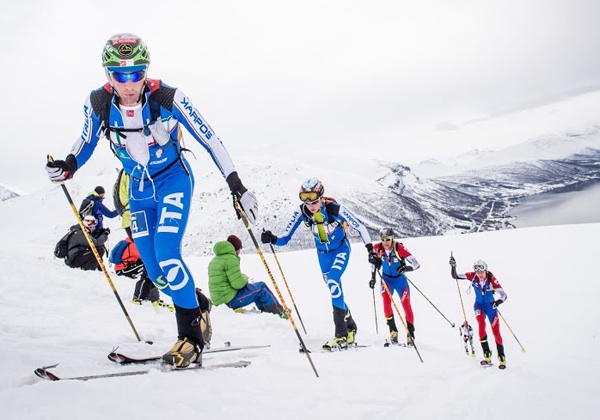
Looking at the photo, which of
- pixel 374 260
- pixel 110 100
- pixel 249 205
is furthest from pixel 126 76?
pixel 374 260

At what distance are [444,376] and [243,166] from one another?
422ft

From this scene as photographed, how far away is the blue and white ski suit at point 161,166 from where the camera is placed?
4020 mm

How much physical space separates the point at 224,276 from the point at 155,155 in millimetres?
6367

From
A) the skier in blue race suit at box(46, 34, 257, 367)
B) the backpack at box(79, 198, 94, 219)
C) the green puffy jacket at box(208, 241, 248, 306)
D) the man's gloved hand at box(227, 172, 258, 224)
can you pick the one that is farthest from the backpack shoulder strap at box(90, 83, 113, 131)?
the backpack at box(79, 198, 94, 219)

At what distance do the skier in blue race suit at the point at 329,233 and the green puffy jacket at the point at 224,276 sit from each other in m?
2.25

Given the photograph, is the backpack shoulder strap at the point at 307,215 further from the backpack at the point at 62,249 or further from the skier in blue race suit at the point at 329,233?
the backpack at the point at 62,249

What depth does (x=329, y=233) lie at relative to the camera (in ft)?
27.2

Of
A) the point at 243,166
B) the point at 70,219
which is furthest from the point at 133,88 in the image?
the point at 243,166

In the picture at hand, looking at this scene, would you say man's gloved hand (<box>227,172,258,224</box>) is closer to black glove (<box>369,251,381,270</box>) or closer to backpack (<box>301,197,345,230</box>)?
backpack (<box>301,197,345,230</box>)

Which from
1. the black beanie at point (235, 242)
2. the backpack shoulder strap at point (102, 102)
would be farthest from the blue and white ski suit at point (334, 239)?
the backpack shoulder strap at point (102, 102)

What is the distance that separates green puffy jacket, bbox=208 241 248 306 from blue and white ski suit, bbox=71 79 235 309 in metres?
5.58

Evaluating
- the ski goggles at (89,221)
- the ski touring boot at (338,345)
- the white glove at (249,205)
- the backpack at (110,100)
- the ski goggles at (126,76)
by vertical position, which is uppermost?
the ski goggles at (126,76)

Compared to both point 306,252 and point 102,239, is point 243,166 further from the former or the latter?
point 102,239

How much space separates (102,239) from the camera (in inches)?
421
